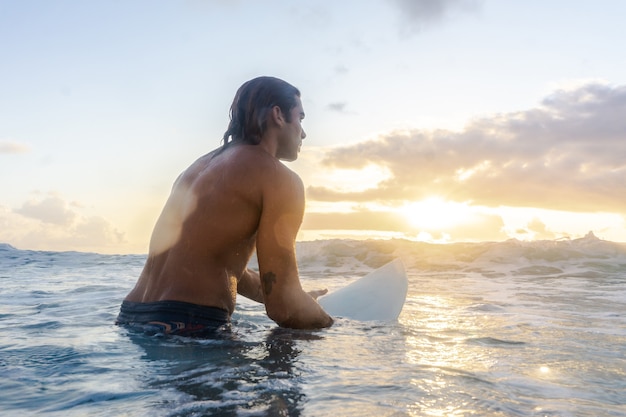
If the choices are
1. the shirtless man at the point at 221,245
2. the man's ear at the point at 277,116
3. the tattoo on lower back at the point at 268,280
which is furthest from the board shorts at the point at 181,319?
the man's ear at the point at 277,116

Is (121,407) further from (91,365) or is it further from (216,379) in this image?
(91,365)

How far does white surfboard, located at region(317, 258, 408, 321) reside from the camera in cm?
398

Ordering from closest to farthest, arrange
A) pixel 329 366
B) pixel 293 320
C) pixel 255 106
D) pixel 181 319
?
pixel 329 366
pixel 181 319
pixel 293 320
pixel 255 106

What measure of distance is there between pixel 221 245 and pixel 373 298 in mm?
1702

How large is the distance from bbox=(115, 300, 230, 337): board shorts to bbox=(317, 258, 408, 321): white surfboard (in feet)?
4.31

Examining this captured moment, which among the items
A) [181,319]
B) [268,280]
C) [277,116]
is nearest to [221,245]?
[268,280]

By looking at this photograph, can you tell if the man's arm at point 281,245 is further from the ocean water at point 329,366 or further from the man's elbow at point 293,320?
the ocean water at point 329,366

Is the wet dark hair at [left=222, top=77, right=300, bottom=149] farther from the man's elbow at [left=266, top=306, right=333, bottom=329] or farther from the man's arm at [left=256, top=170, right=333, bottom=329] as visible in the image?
the man's elbow at [left=266, top=306, right=333, bottom=329]

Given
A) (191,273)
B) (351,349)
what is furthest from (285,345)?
(191,273)

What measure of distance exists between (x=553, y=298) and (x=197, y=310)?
488cm

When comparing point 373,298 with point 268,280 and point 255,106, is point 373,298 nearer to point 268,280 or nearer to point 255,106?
point 268,280

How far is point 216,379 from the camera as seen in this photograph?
208cm

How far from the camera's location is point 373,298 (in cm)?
414

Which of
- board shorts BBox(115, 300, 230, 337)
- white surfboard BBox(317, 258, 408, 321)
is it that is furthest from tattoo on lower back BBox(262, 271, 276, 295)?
white surfboard BBox(317, 258, 408, 321)
